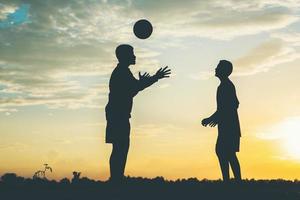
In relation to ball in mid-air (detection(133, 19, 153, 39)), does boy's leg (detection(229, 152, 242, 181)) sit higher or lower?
lower

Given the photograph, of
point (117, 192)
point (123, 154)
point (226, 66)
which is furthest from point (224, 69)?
point (117, 192)

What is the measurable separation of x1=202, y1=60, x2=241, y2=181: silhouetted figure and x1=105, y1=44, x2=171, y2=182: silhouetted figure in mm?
2086

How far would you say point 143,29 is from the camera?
540 inches

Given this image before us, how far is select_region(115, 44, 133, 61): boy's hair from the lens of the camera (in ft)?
38.2

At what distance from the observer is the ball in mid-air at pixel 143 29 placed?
13.7 metres

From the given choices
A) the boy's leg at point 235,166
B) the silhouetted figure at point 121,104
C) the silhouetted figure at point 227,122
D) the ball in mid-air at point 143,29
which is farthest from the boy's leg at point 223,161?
the ball in mid-air at point 143,29

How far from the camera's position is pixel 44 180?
45.8 feet

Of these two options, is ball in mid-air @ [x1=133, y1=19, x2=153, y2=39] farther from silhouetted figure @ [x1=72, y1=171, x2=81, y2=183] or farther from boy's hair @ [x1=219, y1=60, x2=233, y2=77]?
silhouetted figure @ [x1=72, y1=171, x2=81, y2=183]

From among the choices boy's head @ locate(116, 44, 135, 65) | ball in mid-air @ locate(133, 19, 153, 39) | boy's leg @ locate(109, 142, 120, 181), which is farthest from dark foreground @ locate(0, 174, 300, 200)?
ball in mid-air @ locate(133, 19, 153, 39)

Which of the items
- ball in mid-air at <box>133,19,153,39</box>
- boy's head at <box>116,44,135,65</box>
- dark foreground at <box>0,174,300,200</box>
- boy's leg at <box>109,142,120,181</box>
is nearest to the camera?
dark foreground at <box>0,174,300,200</box>

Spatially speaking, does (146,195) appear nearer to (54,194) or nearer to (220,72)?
(54,194)

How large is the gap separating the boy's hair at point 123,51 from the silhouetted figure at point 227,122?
263 cm

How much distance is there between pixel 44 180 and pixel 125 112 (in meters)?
3.98

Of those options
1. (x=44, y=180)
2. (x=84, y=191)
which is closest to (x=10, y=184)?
(x=44, y=180)
